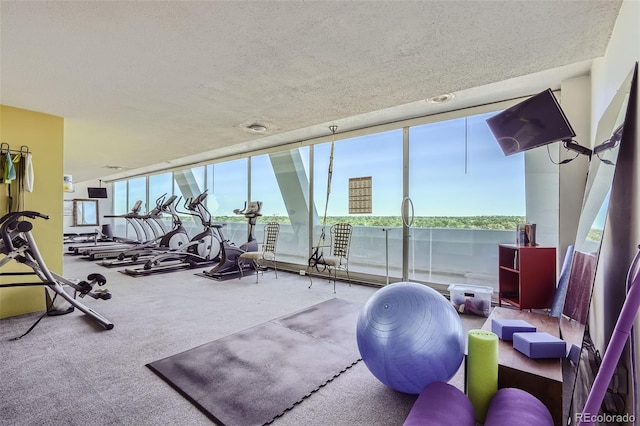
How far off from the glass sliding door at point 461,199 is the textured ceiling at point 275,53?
0.88m

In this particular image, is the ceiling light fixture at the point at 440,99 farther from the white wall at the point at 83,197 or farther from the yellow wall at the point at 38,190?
the white wall at the point at 83,197

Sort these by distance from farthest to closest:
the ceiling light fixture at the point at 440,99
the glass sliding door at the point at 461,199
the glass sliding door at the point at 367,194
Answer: the glass sliding door at the point at 367,194, the glass sliding door at the point at 461,199, the ceiling light fixture at the point at 440,99

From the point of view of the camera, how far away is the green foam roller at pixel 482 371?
1800mm

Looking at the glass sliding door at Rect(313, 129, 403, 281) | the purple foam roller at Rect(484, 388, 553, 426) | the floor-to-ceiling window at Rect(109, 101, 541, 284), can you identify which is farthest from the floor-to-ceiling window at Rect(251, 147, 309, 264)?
the purple foam roller at Rect(484, 388, 553, 426)

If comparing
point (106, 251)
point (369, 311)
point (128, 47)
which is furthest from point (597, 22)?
point (106, 251)

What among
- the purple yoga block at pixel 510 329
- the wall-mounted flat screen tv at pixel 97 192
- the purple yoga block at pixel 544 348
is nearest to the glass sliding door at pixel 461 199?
the purple yoga block at pixel 510 329

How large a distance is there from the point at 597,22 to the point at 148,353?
4.20 meters

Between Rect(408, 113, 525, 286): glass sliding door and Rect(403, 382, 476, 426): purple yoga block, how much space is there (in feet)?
10.4

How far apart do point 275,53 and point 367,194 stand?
3675 mm

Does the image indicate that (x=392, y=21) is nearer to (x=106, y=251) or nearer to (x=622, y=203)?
(x=622, y=203)

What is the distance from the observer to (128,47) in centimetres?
222

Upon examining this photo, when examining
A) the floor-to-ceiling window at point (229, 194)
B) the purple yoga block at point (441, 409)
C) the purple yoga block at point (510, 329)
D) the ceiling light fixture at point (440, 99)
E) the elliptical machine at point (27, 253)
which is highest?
the ceiling light fixture at point (440, 99)

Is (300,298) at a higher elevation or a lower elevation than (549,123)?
lower

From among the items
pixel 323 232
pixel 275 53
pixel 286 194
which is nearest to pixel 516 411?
pixel 275 53
